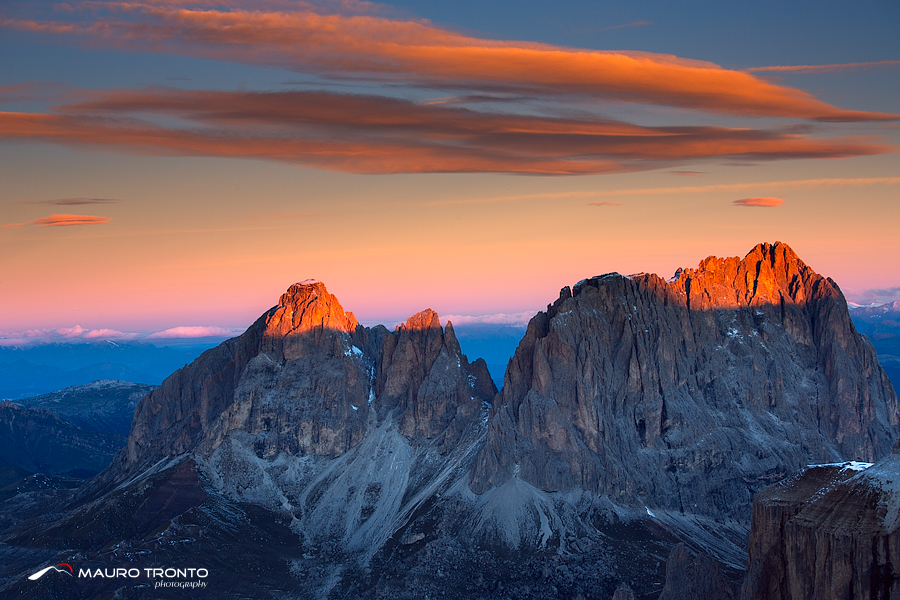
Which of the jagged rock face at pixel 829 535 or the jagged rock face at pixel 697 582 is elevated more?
the jagged rock face at pixel 829 535

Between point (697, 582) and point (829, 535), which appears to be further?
point (697, 582)

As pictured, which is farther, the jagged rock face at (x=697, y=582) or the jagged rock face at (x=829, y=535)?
the jagged rock face at (x=697, y=582)

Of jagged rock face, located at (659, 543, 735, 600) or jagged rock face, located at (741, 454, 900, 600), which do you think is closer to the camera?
jagged rock face, located at (741, 454, 900, 600)

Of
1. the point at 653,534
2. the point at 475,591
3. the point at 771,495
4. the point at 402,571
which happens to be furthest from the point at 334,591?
the point at 771,495

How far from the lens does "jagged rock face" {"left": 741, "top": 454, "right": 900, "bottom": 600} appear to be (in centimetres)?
4950

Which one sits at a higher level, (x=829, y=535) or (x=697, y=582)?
(x=829, y=535)

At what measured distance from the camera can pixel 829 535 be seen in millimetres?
51656

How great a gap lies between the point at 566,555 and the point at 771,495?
134 metres

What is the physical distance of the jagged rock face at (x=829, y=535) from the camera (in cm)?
4950

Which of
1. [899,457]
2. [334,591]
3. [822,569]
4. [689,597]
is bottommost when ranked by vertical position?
[334,591]

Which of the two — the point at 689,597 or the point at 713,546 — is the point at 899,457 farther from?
the point at 713,546

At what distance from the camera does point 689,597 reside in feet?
368

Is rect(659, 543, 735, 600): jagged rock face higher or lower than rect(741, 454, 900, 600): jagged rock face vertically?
lower

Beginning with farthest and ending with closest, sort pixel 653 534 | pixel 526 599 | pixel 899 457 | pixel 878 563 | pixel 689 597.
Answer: pixel 653 534, pixel 526 599, pixel 689 597, pixel 899 457, pixel 878 563
